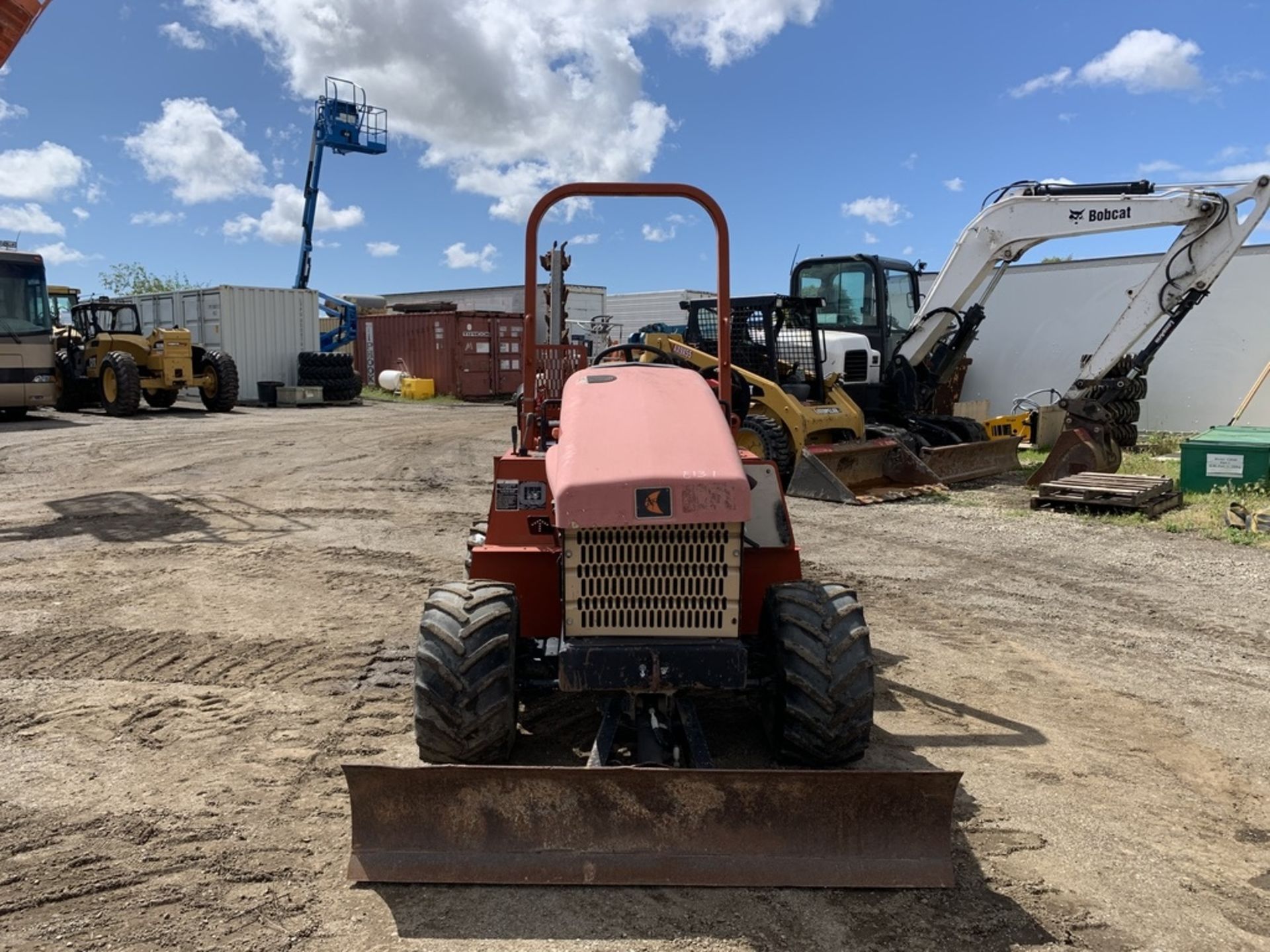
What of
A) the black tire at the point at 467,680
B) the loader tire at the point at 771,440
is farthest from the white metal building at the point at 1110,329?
the black tire at the point at 467,680

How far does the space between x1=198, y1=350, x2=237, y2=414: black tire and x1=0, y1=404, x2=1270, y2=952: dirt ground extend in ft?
38.9

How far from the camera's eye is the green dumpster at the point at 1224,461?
1051cm

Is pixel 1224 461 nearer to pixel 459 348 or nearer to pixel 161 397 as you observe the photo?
pixel 161 397

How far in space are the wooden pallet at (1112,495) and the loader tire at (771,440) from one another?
2.61m

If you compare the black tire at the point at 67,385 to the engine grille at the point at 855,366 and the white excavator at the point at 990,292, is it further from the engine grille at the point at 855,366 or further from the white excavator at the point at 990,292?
the engine grille at the point at 855,366

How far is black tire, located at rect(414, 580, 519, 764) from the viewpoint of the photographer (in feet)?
11.7

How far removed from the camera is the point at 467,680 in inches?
Answer: 140

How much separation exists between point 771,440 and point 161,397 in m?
15.6

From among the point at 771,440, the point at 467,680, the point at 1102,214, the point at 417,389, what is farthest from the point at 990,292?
the point at 417,389

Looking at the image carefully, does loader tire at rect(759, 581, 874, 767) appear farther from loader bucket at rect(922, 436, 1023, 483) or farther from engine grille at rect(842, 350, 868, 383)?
engine grille at rect(842, 350, 868, 383)

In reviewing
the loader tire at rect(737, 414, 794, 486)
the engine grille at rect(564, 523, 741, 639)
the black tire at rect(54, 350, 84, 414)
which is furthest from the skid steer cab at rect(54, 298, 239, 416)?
the engine grille at rect(564, 523, 741, 639)

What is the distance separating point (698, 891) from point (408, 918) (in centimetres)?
90

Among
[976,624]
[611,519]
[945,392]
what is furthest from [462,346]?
[611,519]

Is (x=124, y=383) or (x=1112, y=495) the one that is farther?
(x=124, y=383)
